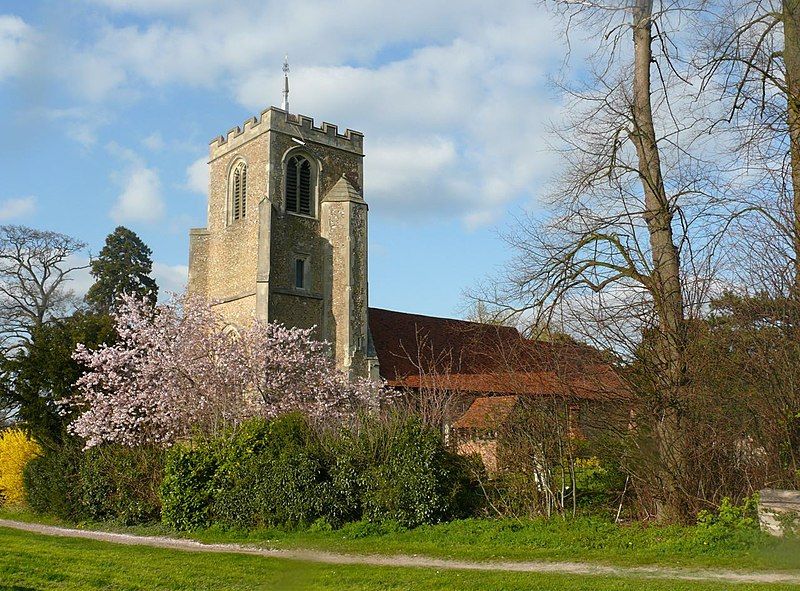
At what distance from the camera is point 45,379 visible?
827 inches

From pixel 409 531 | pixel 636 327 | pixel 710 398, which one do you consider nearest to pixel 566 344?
pixel 636 327

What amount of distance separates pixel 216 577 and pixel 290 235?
74.0ft

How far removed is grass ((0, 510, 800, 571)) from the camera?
10328 mm

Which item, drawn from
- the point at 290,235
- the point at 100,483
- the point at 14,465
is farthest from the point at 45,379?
the point at 290,235

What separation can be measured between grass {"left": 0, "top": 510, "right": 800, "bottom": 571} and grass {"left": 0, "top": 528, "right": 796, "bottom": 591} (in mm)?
1006

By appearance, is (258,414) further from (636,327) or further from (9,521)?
(636,327)

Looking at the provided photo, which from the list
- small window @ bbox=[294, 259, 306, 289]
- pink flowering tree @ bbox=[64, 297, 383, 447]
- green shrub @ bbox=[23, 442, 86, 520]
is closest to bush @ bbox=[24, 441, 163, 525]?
green shrub @ bbox=[23, 442, 86, 520]

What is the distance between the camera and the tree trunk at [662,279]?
12.0 metres

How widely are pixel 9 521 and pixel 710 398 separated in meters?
16.0

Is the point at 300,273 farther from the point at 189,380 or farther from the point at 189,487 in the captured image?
the point at 189,487

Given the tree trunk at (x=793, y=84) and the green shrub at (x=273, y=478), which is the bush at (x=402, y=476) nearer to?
the green shrub at (x=273, y=478)

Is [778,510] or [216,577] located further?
[778,510]

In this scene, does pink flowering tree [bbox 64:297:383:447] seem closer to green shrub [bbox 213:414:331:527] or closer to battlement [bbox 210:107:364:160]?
green shrub [bbox 213:414:331:527]

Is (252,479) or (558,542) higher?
(252,479)
